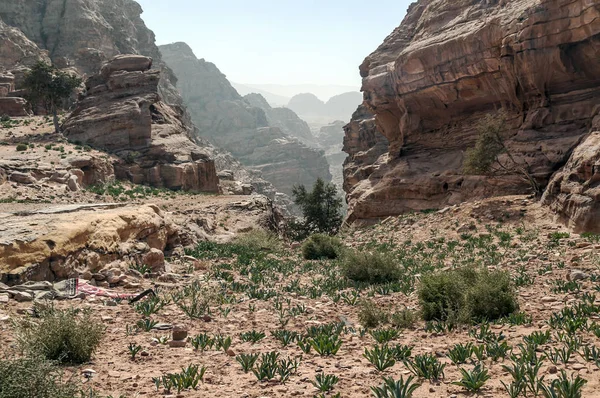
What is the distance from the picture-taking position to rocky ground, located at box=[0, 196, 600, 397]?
4.72m

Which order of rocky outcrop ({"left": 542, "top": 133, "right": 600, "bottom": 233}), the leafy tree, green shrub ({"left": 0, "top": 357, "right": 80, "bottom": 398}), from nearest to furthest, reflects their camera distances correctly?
green shrub ({"left": 0, "top": 357, "right": 80, "bottom": 398}) < rocky outcrop ({"left": 542, "top": 133, "right": 600, "bottom": 233}) < the leafy tree

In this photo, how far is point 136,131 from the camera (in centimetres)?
3844

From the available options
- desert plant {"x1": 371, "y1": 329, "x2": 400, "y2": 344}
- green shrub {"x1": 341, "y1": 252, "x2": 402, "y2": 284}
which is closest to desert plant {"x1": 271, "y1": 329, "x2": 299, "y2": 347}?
desert plant {"x1": 371, "y1": 329, "x2": 400, "y2": 344}

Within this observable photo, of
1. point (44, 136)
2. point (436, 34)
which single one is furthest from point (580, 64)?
point (44, 136)

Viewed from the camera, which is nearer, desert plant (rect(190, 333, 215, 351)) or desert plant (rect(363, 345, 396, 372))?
desert plant (rect(363, 345, 396, 372))

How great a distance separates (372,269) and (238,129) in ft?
485

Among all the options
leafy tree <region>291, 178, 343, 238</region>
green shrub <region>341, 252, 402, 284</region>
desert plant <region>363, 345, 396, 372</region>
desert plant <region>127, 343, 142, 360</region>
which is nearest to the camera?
desert plant <region>363, 345, 396, 372</region>

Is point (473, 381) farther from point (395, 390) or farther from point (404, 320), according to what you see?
point (404, 320)

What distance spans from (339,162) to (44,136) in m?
154

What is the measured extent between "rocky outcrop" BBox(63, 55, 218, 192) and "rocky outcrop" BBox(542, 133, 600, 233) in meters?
29.0

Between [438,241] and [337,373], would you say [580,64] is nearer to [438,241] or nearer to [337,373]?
[438,241]

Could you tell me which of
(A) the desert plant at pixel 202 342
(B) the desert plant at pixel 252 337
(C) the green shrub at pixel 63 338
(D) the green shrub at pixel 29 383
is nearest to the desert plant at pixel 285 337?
(B) the desert plant at pixel 252 337

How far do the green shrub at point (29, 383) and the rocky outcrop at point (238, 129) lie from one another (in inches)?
4897

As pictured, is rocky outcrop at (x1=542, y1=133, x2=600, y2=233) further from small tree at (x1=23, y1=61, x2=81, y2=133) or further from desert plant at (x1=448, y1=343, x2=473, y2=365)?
small tree at (x1=23, y1=61, x2=81, y2=133)
